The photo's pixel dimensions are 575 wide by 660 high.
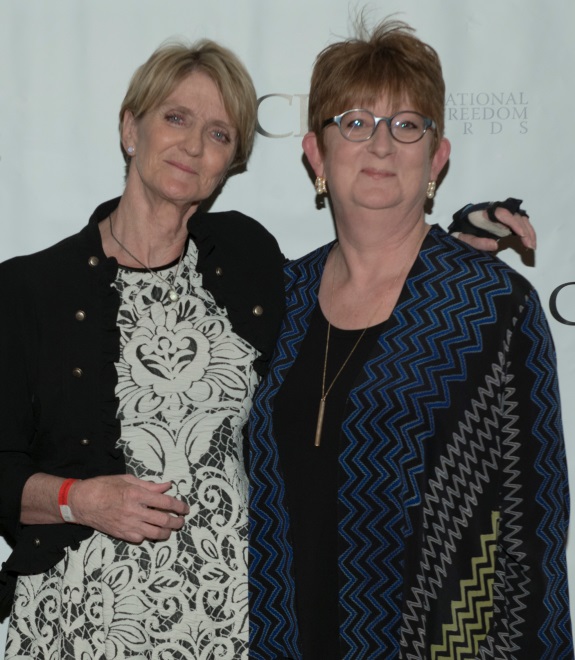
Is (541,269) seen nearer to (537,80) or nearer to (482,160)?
(482,160)

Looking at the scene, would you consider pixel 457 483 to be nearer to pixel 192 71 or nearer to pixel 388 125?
pixel 388 125

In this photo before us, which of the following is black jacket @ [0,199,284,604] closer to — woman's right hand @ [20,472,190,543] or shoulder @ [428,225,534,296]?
woman's right hand @ [20,472,190,543]

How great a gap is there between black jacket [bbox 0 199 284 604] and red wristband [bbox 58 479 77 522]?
Answer: 0.13 feet

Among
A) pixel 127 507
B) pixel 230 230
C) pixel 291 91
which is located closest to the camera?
pixel 127 507

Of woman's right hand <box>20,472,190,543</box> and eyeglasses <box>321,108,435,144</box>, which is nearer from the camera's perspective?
woman's right hand <box>20,472,190,543</box>

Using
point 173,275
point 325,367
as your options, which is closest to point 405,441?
point 325,367

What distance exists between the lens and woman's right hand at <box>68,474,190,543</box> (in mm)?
2055

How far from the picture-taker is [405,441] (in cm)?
207

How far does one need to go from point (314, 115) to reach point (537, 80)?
79cm

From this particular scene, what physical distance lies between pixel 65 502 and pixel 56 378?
0.90 ft

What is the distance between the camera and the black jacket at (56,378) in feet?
7.17

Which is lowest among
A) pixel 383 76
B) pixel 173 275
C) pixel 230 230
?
pixel 173 275

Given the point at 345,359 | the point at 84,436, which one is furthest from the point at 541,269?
the point at 84,436

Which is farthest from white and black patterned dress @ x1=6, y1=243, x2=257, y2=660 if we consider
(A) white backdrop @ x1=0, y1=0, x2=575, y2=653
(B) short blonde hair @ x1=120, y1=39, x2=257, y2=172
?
(A) white backdrop @ x1=0, y1=0, x2=575, y2=653
